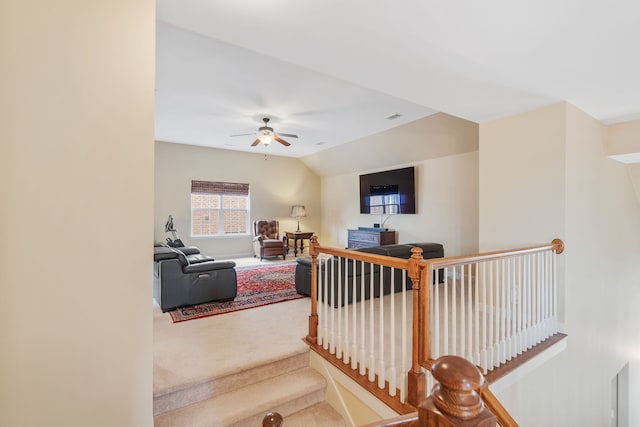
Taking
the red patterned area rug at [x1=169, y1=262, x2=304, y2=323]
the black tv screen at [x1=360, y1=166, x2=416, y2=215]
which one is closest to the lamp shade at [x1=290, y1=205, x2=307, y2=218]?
the black tv screen at [x1=360, y1=166, x2=416, y2=215]

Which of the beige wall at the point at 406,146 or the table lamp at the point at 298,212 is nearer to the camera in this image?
the beige wall at the point at 406,146

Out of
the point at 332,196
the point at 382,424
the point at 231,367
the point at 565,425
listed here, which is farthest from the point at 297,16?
the point at 332,196

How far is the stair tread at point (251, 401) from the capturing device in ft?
6.40

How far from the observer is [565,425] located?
10.0ft

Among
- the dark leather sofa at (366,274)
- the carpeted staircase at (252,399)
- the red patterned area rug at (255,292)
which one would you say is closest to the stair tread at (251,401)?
the carpeted staircase at (252,399)

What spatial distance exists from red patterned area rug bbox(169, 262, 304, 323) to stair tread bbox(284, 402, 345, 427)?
1623mm

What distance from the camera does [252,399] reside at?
215cm

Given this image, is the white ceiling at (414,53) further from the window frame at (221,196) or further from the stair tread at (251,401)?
the window frame at (221,196)

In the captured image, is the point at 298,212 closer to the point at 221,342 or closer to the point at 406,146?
the point at 406,146

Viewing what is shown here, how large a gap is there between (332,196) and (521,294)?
20.0 ft

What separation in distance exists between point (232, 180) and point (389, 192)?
3.99 m

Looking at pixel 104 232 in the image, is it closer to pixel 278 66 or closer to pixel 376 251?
pixel 278 66

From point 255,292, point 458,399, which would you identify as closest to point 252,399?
point 458,399

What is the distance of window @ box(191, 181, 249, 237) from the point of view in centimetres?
709
